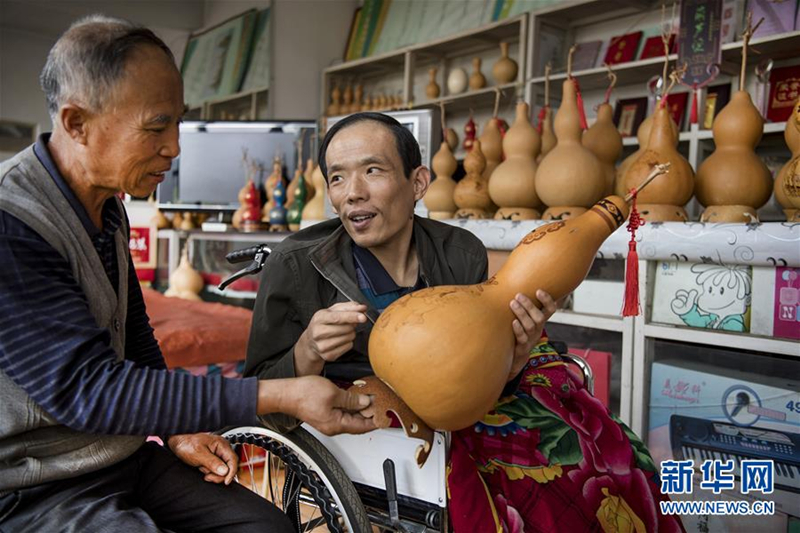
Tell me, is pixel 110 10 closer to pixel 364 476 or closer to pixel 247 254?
pixel 247 254

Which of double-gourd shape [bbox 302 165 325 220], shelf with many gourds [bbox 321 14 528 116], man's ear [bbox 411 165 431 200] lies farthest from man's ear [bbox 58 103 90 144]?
Result: shelf with many gourds [bbox 321 14 528 116]

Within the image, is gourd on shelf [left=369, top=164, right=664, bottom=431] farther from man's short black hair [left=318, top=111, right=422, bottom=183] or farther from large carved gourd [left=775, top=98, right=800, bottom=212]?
large carved gourd [left=775, top=98, right=800, bottom=212]

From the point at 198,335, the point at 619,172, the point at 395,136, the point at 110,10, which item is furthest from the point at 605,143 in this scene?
the point at 110,10

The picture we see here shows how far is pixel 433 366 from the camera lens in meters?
1.01

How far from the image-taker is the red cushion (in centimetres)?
273

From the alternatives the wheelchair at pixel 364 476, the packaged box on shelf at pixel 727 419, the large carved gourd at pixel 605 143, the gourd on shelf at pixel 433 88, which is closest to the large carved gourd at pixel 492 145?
the large carved gourd at pixel 605 143

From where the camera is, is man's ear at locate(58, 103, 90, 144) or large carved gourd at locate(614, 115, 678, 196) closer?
man's ear at locate(58, 103, 90, 144)

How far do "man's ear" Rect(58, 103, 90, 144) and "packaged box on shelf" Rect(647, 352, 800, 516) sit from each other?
5.26ft

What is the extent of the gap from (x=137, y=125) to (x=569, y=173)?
57.4 inches

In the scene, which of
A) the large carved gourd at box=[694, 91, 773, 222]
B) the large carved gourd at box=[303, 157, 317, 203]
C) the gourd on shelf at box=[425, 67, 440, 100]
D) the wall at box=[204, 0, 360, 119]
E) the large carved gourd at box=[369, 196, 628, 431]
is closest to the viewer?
the large carved gourd at box=[369, 196, 628, 431]

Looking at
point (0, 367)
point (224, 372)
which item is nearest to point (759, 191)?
point (0, 367)

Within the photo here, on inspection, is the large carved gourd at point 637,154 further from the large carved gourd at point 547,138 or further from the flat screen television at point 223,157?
the flat screen television at point 223,157

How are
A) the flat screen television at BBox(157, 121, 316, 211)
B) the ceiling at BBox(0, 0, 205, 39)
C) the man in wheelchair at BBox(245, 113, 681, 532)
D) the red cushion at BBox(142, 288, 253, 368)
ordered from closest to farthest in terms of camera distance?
the man in wheelchair at BBox(245, 113, 681, 532)
the red cushion at BBox(142, 288, 253, 368)
the flat screen television at BBox(157, 121, 316, 211)
the ceiling at BBox(0, 0, 205, 39)

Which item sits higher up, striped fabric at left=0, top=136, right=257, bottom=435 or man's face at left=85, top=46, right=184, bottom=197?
man's face at left=85, top=46, right=184, bottom=197
